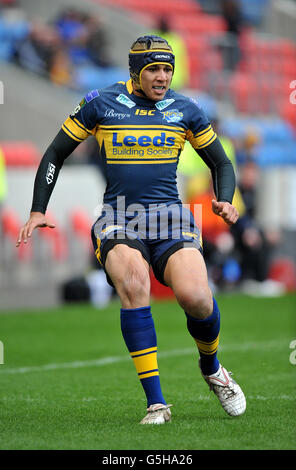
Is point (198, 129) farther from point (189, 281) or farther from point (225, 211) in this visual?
point (189, 281)

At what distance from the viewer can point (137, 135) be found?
5.88m

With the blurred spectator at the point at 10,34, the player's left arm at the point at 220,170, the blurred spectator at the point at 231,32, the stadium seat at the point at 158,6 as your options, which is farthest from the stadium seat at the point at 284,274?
the player's left arm at the point at 220,170

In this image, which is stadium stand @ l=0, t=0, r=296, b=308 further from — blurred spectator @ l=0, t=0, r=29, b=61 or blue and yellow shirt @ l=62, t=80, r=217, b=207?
blue and yellow shirt @ l=62, t=80, r=217, b=207

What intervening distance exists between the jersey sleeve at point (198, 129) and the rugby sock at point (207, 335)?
3.32 feet

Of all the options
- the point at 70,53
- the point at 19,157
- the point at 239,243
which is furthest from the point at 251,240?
the point at 70,53

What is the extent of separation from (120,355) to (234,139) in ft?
28.7

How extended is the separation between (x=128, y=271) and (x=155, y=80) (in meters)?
1.19

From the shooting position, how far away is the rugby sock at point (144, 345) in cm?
562

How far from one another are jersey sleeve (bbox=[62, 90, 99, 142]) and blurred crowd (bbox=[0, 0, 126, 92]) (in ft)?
42.3

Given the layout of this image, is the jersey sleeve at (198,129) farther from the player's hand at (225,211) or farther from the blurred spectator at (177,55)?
the blurred spectator at (177,55)

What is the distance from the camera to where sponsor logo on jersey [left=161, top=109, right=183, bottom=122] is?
596 centimetres

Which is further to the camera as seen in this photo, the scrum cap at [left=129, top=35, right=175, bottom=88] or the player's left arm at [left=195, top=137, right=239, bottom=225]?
the player's left arm at [left=195, top=137, right=239, bottom=225]

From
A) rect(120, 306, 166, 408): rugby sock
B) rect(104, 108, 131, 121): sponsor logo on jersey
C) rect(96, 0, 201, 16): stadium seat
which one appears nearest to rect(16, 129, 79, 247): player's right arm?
rect(104, 108, 131, 121): sponsor logo on jersey

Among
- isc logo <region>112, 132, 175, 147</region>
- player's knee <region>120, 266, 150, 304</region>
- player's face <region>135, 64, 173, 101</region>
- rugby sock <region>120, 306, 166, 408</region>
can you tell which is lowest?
rugby sock <region>120, 306, 166, 408</region>
